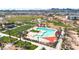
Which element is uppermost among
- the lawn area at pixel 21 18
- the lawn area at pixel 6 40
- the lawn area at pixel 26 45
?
the lawn area at pixel 21 18

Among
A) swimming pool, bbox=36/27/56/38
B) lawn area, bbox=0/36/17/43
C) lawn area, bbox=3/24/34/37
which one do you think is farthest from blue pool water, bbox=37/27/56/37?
lawn area, bbox=0/36/17/43

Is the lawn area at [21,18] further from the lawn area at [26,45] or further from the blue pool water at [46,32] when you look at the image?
the lawn area at [26,45]

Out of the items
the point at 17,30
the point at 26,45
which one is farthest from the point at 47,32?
the point at 17,30

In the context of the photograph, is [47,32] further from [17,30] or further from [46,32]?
[17,30]

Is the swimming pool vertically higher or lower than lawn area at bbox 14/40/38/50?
higher

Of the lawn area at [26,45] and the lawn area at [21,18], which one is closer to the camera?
the lawn area at [26,45]

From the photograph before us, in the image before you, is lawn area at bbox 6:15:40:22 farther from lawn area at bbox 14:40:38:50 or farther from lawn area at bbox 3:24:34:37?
lawn area at bbox 14:40:38:50

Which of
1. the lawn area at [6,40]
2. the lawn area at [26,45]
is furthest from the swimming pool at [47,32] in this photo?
the lawn area at [6,40]
